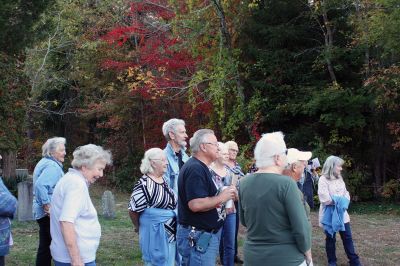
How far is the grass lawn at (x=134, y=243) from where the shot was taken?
27.3ft

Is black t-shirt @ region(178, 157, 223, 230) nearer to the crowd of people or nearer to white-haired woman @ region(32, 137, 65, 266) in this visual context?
the crowd of people

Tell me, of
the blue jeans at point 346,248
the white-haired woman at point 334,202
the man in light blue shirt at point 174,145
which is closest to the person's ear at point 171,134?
the man in light blue shirt at point 174,145

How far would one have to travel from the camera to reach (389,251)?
9719 millimetres

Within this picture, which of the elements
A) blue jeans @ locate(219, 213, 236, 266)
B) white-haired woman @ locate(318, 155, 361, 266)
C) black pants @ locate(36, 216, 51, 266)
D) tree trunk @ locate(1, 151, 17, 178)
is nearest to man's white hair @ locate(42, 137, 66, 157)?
black pants @ locate(36, 216, 51, 266)

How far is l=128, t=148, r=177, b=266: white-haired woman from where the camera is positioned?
17.9 ft

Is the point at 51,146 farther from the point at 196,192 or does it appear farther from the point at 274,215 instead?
the point at 274,215

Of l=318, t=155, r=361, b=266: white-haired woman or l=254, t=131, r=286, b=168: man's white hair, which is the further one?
l=318, t=155, r=361, b=266: white-haired woman

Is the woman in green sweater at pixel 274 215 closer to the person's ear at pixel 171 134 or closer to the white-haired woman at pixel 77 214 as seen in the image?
the white-haired woman at pixel 77 214

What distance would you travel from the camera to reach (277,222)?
3941 mm

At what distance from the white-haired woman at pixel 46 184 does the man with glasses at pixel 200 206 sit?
204 cm

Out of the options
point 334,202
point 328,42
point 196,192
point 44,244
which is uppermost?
point 328,42

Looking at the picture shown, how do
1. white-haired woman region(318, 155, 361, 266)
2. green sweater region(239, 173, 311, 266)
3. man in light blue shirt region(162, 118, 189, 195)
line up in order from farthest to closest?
white-haired woman region(318, 155, 361, 266) → man in light blue shirt region(162, 118, 189, 195) → green sweater region(239, 173, 311, 266)

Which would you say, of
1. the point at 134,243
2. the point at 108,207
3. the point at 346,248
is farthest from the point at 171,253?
the point at 108,207

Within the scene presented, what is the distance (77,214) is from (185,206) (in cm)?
106
